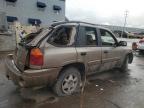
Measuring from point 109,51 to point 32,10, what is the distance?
→ 20961 mm

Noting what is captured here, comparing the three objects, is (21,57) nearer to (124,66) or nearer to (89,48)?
(89,48)

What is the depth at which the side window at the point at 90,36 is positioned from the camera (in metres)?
5.21

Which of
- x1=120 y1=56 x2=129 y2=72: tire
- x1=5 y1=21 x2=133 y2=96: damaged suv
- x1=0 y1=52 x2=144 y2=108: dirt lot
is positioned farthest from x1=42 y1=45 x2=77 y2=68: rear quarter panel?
x1=120 y1=56 x2=129 y2=72: tire

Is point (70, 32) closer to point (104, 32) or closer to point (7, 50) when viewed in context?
point (104, 32)

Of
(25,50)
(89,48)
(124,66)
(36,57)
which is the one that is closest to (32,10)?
(124,66)

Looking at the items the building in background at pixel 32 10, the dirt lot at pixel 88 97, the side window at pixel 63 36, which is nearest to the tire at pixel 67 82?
the dirt lot at pixel 88 97

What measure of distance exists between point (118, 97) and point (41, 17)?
2304cm

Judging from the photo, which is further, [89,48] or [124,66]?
[124,66]

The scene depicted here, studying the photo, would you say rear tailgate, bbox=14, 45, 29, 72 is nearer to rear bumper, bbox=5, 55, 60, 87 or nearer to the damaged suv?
the damaged suv

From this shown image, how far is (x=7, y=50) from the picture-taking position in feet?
38.7

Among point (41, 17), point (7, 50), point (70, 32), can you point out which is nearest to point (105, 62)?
point (70, 32)

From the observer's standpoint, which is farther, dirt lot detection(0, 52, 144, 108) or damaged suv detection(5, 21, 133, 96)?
dirt lot detection(0, 52, 144, 108)

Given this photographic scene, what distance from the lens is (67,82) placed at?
4785 millimetres

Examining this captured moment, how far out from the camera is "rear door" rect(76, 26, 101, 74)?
4934 millimetres
